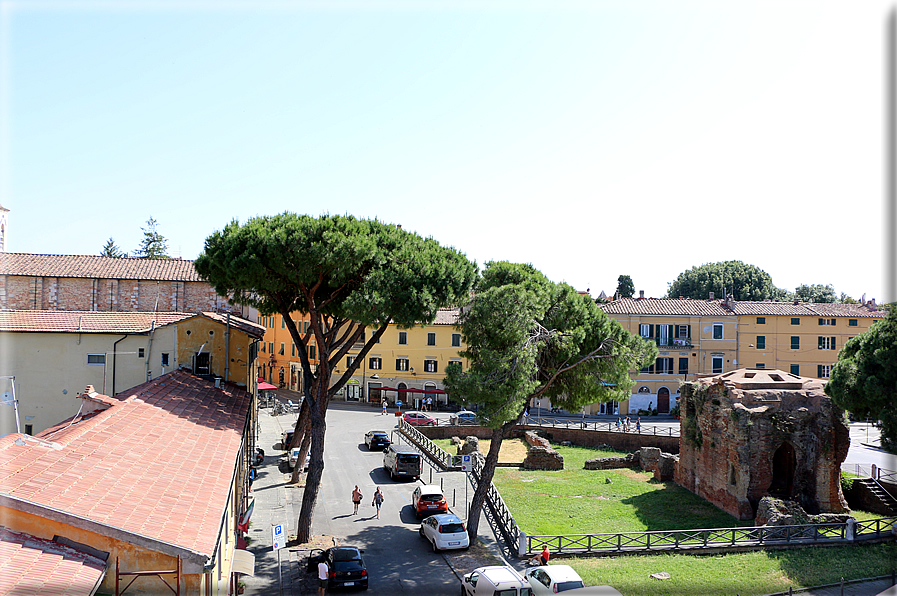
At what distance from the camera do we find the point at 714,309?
183ft

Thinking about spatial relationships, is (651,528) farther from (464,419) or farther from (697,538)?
(464,419)

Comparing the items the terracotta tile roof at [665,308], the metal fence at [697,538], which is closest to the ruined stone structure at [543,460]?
the metal fence at [697,538]

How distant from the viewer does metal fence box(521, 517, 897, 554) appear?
2091 centimetres

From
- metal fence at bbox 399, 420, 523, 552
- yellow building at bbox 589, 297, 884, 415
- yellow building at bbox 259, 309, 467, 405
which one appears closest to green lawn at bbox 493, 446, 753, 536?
metal fence at bbox 399, 420, 523, 552

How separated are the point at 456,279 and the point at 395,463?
12264 millimetres

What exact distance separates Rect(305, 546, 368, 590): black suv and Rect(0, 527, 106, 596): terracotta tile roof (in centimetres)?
936

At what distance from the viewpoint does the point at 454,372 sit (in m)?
22.1

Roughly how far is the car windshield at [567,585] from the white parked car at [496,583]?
29.3 inches

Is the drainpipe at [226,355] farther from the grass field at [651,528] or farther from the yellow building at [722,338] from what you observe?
the yellow building at [722,338]

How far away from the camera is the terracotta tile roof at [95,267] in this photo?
40000 mm

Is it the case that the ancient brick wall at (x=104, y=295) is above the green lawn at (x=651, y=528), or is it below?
above

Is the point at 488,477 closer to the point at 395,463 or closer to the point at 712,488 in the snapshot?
the point at 395,463

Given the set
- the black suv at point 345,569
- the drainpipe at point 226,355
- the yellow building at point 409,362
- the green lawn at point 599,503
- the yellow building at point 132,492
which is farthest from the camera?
the yellow building at point 409,362

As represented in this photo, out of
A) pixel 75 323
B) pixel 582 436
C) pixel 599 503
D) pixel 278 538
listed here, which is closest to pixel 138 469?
pixel 278 538
